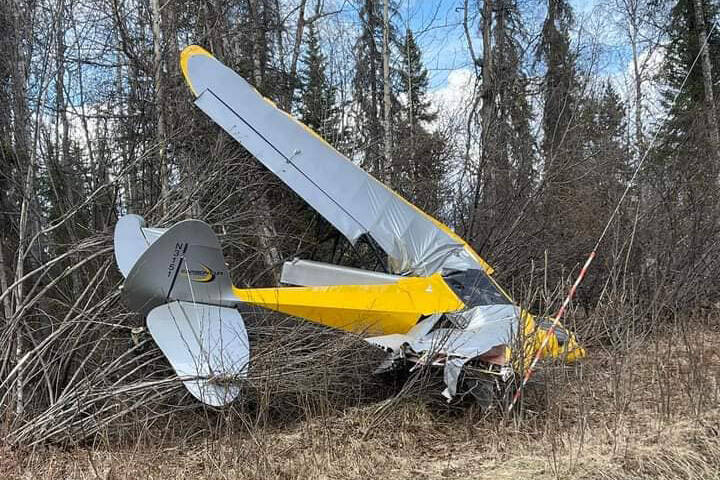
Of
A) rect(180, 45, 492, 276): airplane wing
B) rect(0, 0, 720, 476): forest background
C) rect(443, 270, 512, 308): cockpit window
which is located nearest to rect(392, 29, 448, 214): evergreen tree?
rect(0, 0, 720, 476): forest background

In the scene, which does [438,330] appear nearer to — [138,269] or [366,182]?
[366,182]

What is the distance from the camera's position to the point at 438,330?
18.2ft

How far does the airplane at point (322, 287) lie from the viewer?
→ 16.1 ft

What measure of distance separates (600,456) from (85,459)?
439cm

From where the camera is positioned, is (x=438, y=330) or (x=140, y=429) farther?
(x=438, y=330)

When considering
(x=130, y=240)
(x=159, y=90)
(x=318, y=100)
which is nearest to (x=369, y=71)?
(x=318, y=100)

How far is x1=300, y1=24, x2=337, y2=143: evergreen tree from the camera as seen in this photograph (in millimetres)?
11539

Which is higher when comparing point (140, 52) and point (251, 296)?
point (140, 52)

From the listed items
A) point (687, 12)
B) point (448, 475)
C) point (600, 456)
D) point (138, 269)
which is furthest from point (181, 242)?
→ point (687, 12)

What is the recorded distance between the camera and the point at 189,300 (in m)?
5.44

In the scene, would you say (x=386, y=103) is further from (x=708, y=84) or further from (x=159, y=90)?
(x=708, y=84)

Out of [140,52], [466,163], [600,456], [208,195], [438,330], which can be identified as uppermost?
[140,52]

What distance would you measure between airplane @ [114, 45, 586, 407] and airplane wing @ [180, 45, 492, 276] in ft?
0.05

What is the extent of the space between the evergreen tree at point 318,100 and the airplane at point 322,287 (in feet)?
12.7
